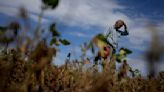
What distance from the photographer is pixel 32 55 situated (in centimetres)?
173

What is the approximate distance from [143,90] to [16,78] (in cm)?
205

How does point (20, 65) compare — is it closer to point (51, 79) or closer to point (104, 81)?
point (51, 79)

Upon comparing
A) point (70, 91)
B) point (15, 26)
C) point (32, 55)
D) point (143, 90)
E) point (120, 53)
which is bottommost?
point (143, 90)

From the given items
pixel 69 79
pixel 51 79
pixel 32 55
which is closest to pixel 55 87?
pixel 51 79

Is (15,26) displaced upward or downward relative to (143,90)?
upward

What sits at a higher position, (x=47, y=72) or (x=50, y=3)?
(x=50, y=3)

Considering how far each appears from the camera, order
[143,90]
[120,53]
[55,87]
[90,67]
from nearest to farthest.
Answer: [120,53], [55,87], [90,67], [143,90]

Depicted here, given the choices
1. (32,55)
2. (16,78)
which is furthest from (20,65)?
(32,55)

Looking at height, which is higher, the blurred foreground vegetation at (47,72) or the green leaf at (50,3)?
the green leaf at (50,3)

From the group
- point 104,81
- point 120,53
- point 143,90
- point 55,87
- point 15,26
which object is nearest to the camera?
point 104,81

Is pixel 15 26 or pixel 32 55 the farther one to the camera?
pixel 15 26

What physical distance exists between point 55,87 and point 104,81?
266cm

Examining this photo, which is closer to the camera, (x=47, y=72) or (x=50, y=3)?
(x=50, y=3)

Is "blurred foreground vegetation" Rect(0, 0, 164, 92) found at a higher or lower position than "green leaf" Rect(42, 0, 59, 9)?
lower
